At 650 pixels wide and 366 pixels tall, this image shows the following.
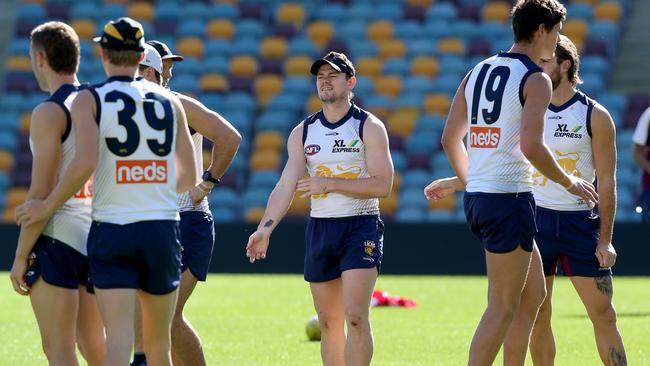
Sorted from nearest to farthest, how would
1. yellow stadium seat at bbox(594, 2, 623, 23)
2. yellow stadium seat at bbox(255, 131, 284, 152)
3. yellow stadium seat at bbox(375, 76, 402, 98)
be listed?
yellow stadium seat at bbox(255, 131, 284, 152) → yellow stadium seat at bbox(375, 76, 402, 98) → yellow stadium seat at bbox(594, 2, 623, 23)

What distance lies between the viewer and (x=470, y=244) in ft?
62.0

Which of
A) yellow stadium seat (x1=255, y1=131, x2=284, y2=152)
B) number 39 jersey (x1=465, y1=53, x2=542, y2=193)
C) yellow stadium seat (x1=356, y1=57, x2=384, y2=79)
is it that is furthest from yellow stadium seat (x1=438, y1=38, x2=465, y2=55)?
number 39 jersey (x1=465, y1=53, x2=542, y2=193)

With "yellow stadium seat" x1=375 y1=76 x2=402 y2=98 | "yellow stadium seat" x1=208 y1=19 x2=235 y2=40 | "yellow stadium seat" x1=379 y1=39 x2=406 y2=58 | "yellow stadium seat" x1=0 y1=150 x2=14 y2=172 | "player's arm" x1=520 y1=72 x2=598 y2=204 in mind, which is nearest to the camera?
"player's arm" x1=520 y1=72 x2=598 y2=204

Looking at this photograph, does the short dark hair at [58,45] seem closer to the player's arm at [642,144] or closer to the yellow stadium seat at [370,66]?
the player's arm at [642,144]

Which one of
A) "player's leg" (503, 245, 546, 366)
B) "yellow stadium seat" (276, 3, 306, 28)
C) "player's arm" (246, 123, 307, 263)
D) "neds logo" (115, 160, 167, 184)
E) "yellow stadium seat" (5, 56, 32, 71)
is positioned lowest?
"yellow stadium seat" (5, 56, 32, 71)

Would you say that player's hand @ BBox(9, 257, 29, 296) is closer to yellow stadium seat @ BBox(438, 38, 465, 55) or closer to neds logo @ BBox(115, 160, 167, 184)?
neds logo @ BBox(115, 160, 167, 184)

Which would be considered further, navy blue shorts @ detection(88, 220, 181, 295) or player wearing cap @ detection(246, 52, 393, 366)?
player wearing cap @ detection(246, 52, 393, 366)

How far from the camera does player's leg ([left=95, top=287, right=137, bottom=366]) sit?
6160 millimetres

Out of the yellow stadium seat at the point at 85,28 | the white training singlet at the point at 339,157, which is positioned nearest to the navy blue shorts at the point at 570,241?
the white training singlet at the point at 339,157

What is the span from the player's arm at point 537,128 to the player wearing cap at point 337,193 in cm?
126

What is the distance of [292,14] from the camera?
2647cm

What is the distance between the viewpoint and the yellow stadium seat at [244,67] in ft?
83.7

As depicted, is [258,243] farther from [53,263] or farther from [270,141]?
[270,141]

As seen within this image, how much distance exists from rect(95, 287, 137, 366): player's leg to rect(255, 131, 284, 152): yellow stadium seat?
1777 cm
